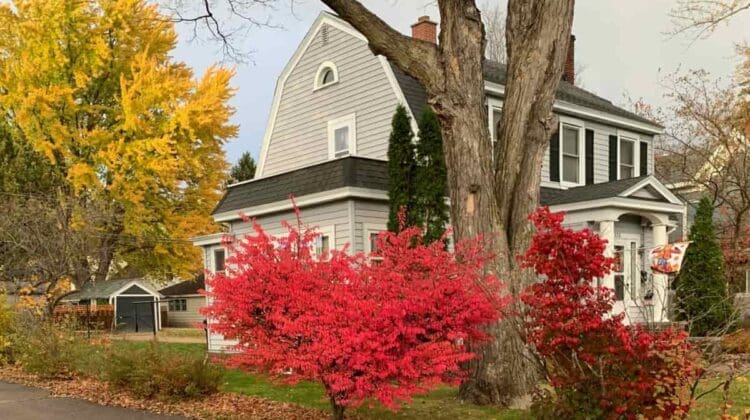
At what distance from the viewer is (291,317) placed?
6.58m

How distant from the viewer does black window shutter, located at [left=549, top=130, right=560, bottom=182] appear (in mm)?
16781

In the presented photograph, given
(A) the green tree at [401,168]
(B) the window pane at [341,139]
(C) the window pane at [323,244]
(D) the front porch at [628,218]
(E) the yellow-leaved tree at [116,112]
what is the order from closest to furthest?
(A) the green tree at [401,168], (C) the window pane at [323,244], (D) the front porch at [628,218], (B) the window pane at [341,139], (E) the yellow-leaved tree at [116,112]

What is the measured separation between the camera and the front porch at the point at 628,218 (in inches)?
579

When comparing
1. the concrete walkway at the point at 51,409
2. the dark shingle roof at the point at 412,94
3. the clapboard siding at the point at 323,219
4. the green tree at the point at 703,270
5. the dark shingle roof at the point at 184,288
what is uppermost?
the dark shingle roof at the point at 412,94

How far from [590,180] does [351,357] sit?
1351cm

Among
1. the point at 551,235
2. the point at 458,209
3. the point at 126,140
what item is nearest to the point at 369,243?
the point at 458,209

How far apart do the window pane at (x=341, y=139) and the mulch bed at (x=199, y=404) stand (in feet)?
25.0

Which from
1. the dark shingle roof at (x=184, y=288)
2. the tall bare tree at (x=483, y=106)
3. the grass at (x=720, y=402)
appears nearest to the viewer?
the grass at (x=720, y=402)

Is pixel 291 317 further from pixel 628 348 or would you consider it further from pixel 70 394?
pixel 70 394

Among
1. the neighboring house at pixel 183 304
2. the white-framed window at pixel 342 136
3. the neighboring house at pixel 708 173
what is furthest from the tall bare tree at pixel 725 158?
the neighboring house at pixel 183 304

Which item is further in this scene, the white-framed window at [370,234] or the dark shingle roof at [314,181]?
the white-framed window at [370,234]

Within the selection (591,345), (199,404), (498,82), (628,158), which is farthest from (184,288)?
(591,345)

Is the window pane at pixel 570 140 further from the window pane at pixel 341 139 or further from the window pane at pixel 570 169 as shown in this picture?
the window pane at pixel 341 139

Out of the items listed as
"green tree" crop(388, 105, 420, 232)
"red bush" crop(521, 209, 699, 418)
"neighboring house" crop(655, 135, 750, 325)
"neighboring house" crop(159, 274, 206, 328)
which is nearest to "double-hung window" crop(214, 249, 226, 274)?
"green tree" crop(388, 105, 420, 232)
